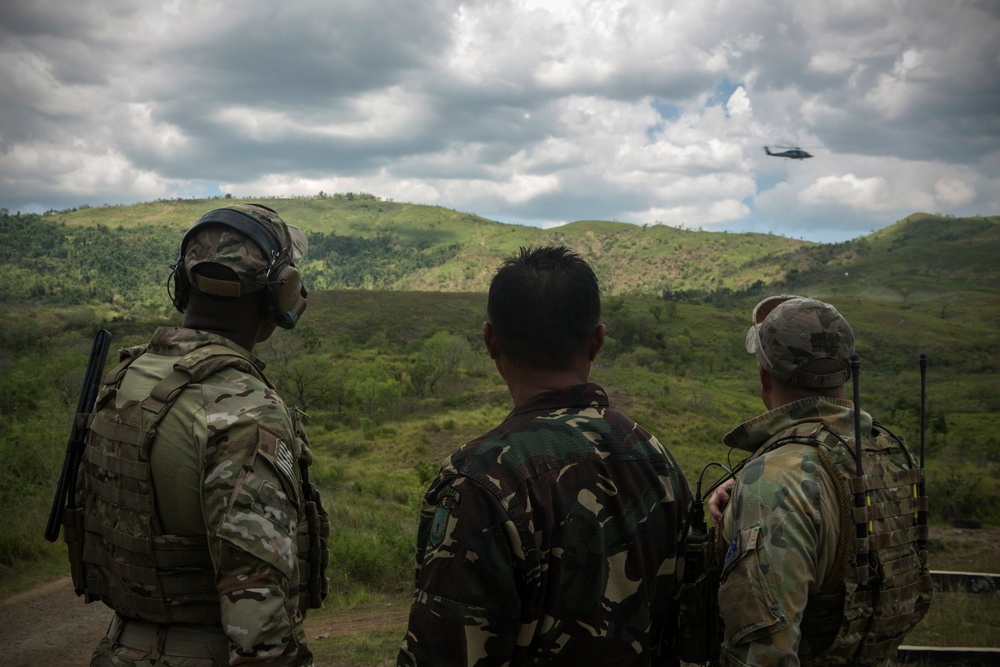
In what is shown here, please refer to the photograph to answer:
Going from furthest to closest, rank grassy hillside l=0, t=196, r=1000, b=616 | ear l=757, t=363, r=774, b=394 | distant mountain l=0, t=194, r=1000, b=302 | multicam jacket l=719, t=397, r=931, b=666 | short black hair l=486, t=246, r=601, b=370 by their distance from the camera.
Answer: distant mountain l=0, t=194, r=1000, b=302 < grassy hillside l=0, t=196, r=1000, b=616 < ear l=757, t=363, r=774, b=394 < multicam jacket l=719, t=397, r=931, b=666 < short black hair l=486, t=246, r=601, b=370

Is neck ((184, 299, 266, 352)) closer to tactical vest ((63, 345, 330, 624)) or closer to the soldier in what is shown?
the soldier

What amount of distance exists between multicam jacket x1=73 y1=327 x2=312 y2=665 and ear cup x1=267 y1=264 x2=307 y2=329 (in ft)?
0.67

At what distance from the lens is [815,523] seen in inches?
88.9

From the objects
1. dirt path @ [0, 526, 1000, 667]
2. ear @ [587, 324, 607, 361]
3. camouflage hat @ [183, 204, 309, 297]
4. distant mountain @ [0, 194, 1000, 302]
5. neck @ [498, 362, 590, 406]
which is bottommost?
dirt path @ [0, 526, 1000, 667]

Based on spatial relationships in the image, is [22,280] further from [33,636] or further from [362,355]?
[33,636]

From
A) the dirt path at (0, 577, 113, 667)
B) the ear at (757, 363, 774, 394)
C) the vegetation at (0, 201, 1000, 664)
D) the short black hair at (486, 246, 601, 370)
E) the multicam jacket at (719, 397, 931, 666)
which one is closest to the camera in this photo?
the short black hair at (486, 246, 601, 370)

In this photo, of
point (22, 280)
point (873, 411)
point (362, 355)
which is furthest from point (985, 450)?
point (22, 280)

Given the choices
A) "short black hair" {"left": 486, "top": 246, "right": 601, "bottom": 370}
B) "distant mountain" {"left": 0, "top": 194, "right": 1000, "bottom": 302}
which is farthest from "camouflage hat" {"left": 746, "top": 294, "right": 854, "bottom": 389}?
"distant mountain" {"left": 0, "top": 194, "right": 1000, "bottom": 302}

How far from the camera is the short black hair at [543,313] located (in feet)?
6.37

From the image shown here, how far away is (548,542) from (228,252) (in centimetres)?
140

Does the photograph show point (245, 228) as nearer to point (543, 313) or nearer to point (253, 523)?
point (253, 523)

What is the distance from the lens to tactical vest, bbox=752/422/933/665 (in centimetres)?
230

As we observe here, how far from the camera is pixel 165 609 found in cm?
218

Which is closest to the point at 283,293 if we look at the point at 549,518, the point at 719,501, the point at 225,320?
the point at 225,320
